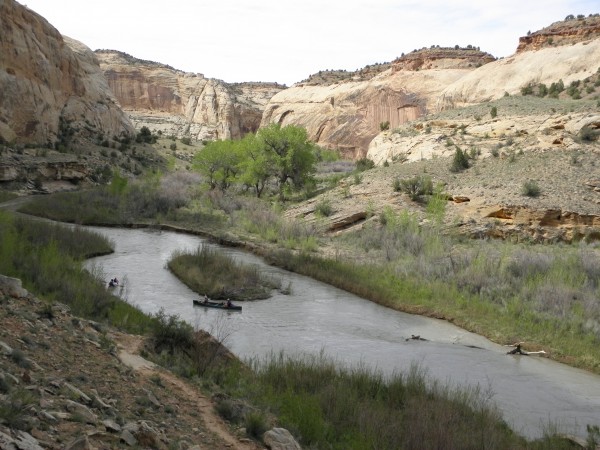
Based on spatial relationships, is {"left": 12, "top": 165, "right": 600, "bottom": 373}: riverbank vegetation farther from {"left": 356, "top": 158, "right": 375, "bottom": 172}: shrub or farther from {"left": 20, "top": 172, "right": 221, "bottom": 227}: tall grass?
{"left": 356, "top": 158, "right": 375, "bottom": 172}: shrub

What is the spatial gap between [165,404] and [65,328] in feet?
6.79

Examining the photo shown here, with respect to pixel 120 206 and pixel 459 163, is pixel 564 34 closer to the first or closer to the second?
pixel 459 163

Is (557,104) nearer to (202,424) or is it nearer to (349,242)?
(349,242)

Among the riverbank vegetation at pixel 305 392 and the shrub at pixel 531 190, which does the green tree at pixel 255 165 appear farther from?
the riverbank vegetation at pixel 305 392

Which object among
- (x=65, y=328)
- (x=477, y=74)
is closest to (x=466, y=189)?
(x=65, y=328)

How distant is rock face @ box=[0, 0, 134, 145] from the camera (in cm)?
3691

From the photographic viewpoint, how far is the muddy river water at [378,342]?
9852 millimetres

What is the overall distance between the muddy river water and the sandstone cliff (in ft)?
145

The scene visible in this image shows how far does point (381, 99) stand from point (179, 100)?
1648 inches

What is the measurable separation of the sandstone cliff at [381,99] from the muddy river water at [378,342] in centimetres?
4413

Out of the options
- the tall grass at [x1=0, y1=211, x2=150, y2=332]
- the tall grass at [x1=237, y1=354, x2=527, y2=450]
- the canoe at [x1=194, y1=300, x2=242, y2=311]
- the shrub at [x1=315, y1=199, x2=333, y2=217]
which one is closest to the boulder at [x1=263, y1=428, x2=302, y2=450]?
the tall grass at [x1=237, y1=354, x2=527, y2=450]

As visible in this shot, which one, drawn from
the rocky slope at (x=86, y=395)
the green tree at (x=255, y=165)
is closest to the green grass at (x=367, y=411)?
the rocky slope at (x=86, y=395)

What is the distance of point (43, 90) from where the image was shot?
134 ft

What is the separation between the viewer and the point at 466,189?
2617 centimetres
